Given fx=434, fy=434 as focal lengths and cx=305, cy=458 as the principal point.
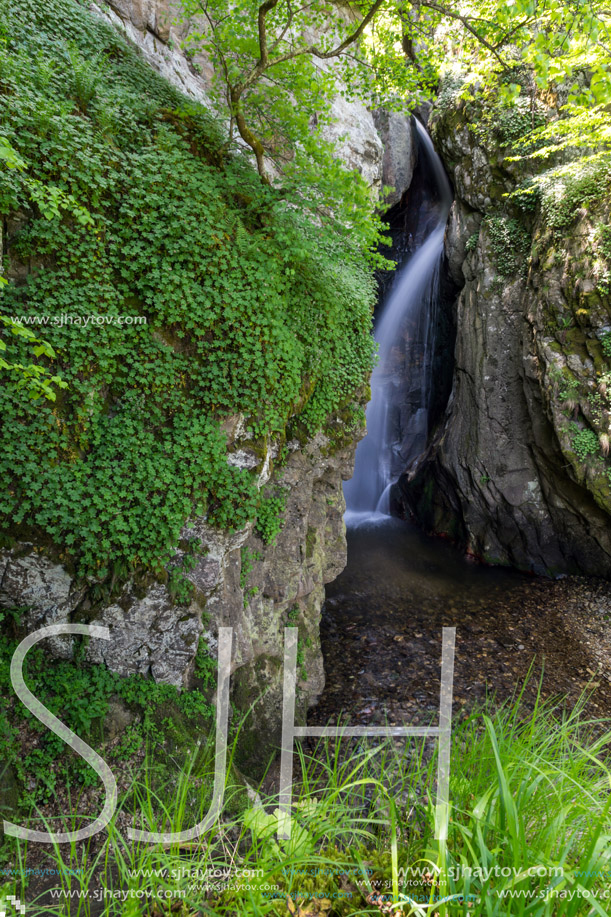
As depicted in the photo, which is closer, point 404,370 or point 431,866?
point 431,866

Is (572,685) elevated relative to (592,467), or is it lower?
lower

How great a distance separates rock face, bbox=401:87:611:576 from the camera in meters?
8.41

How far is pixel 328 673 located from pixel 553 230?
9.46m

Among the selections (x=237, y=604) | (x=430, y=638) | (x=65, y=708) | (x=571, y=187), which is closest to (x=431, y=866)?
(x=65, y=708)

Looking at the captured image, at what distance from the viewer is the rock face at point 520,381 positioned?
8414mm

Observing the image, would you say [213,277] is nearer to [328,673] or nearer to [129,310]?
[129,310]

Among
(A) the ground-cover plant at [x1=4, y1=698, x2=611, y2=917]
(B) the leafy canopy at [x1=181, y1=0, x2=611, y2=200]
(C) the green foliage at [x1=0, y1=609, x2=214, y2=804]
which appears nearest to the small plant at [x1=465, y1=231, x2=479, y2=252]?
(B) the leafy canopy at [x1=181, y1=0, x2=611, y2=200]

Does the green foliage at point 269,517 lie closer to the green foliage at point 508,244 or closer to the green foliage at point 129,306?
the green foliage at point 129,306

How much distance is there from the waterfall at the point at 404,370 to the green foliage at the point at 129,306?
9.93m

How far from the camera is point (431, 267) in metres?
14.3

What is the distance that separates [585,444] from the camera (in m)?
8.40

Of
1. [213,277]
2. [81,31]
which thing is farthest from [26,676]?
[81,31]

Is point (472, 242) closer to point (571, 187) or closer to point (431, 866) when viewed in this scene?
point (571, 187)

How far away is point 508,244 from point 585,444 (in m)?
5.18
